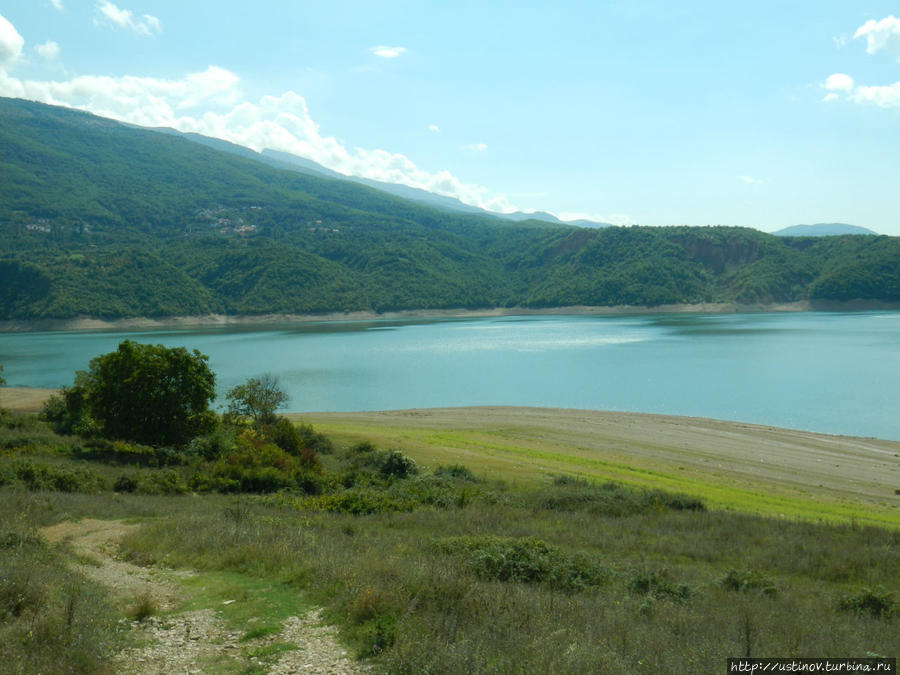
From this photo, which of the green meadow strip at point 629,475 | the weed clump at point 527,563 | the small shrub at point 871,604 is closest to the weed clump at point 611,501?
the green meadow strip at point 629,475

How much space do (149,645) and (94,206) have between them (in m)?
220

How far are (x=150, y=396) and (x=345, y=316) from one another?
12990 centimetres

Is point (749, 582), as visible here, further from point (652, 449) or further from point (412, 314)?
point (412, 314)

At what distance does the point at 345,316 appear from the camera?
149125 millimetres

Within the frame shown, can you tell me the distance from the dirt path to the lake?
109 feet

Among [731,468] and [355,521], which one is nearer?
[355,521]

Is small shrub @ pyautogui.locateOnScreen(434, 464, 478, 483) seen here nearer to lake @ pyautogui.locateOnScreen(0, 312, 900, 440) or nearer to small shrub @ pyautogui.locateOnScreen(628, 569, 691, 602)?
small shrub @ pyautogui.locateOnScreen(628, 569, 691, 602)

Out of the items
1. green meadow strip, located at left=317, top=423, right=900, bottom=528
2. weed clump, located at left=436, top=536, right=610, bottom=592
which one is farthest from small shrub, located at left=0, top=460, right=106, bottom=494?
green meadow strip, located at left=317, top=423, right=900, bottom=528

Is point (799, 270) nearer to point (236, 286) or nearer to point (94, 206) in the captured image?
point (236, 286)

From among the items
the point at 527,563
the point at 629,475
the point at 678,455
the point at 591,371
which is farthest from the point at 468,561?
the point at 591,371

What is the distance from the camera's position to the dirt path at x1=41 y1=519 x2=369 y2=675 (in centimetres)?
457

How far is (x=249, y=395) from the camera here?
2619 cm

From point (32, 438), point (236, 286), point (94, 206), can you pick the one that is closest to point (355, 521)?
point (32, 438)

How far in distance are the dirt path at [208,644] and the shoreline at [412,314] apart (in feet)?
406
